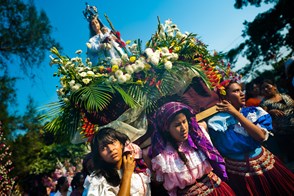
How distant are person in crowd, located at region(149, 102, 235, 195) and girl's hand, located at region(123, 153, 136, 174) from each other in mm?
165

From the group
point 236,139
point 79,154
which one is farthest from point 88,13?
point 79,154

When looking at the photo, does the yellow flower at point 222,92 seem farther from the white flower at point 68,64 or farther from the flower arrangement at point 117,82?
the white flower at point 68,64

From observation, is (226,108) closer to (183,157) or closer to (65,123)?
(183,157)

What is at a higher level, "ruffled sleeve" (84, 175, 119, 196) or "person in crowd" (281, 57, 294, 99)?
"person in crowd" (281, 57, 294, 99)

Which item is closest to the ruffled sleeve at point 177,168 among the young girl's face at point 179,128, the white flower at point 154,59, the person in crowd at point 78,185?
the young girl's face at point 179,128

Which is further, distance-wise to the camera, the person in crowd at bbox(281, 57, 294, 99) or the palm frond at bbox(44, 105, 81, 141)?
the person in crowd at bbox(281, 57, 294, 99)

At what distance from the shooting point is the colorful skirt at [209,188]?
2166 millimetres

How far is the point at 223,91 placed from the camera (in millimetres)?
2762

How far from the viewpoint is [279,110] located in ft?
13.4

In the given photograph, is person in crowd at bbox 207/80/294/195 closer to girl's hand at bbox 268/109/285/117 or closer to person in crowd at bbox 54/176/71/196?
girl's hand at bbox 268/109/285/117

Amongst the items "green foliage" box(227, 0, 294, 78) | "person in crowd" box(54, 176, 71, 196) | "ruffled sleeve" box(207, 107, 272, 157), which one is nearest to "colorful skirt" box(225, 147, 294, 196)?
"ruffled sleeve" box(207, 107, 272, 157)

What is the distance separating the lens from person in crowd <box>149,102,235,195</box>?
2.16 metres

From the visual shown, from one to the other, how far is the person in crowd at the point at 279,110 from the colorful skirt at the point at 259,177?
1.51 metres

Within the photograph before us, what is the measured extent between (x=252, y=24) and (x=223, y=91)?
50.0 ft
